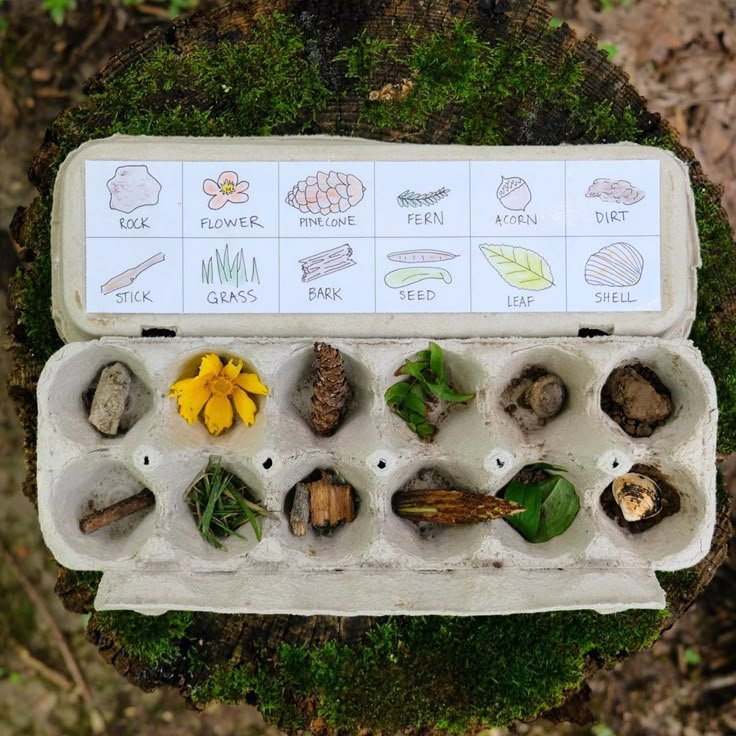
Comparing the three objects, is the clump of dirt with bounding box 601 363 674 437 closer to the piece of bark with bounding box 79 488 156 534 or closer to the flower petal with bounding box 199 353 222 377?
the flower petal with bounding box 199 353 222 377

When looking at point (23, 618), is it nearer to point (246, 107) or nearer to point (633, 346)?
point (246, 107)

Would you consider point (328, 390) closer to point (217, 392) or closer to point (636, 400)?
point (217, 392)

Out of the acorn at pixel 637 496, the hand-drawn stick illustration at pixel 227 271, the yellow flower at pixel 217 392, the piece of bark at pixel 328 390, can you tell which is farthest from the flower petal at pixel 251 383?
the acorn at pixel 637 496

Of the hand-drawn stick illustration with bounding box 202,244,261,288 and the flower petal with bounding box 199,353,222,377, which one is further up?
the hand-drawn stick illustration with bounding box 202,244,261,288

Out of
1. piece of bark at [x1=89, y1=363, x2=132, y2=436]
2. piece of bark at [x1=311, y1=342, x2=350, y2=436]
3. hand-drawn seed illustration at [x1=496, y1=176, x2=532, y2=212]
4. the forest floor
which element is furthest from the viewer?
the forest floor

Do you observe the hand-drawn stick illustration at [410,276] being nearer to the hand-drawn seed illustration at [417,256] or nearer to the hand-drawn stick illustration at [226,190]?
the hand-drawn seed illustration at [417,256]

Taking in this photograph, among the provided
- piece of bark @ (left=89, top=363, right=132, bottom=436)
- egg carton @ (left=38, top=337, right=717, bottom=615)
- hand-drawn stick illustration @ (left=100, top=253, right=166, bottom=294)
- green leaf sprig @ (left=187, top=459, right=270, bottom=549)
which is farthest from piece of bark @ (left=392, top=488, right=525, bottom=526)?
hand-drawn stick illustration @ (left=100, top=253, right=166, bottom=294)
